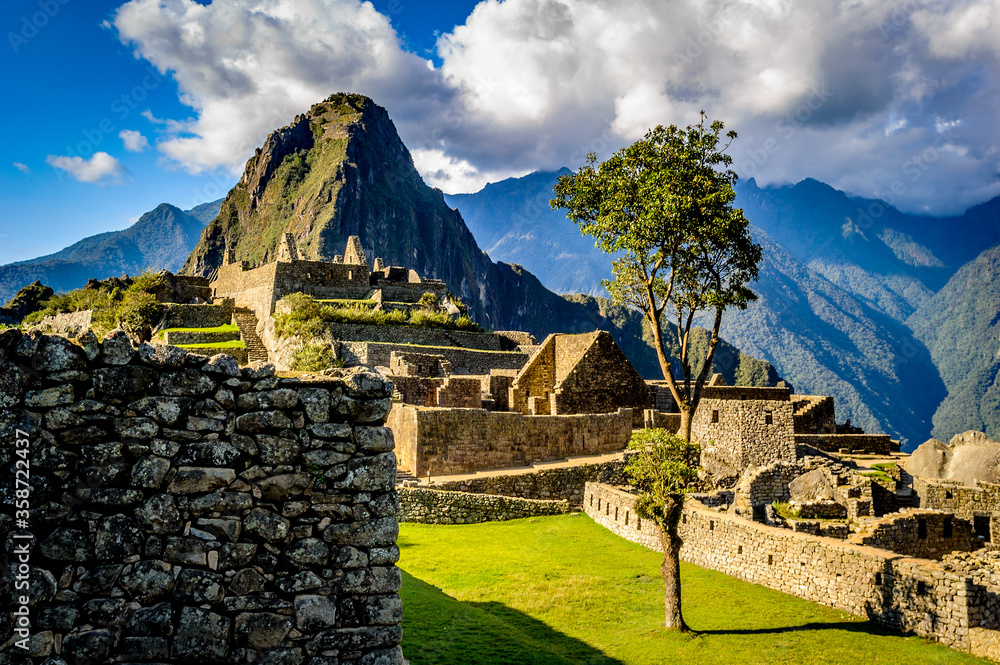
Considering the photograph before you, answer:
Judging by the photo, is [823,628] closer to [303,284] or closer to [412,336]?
[412,336]

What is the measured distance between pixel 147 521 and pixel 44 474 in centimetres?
71

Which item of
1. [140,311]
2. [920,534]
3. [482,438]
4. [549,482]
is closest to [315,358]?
[482,438]

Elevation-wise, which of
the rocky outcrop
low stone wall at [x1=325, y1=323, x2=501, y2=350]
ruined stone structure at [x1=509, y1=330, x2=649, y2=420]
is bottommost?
the rocky outcrop

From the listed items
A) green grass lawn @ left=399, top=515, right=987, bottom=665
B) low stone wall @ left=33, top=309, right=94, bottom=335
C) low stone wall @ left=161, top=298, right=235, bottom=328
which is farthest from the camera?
low stone wall @ left=161, top=298, right=235, bottom=328

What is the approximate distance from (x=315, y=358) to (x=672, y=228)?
17898 mm

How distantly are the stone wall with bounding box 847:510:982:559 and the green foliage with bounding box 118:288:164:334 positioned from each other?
30.4 metres

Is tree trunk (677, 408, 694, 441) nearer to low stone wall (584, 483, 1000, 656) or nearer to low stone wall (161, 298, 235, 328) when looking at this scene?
low stone wall (584, 483, 1000, 656)

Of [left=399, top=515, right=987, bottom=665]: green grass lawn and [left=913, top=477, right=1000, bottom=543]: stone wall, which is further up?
[left=913, top=477, right=1000, bottom=543]: stone wall

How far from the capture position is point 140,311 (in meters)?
31.5

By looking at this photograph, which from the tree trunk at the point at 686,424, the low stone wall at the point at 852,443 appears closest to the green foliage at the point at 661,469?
the tree trunk at the point at 686,424

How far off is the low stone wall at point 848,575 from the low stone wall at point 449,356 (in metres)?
17.1

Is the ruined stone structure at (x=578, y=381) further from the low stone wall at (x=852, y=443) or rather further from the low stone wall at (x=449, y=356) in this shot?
the low stone wall at (x=449, y=356)

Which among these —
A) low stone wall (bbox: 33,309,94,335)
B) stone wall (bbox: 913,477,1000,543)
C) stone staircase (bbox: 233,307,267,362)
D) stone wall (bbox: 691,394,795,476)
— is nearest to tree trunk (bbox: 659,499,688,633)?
stone wall (bbox: 691,394,795,476)

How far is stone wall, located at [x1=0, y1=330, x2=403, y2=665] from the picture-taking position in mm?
4156
